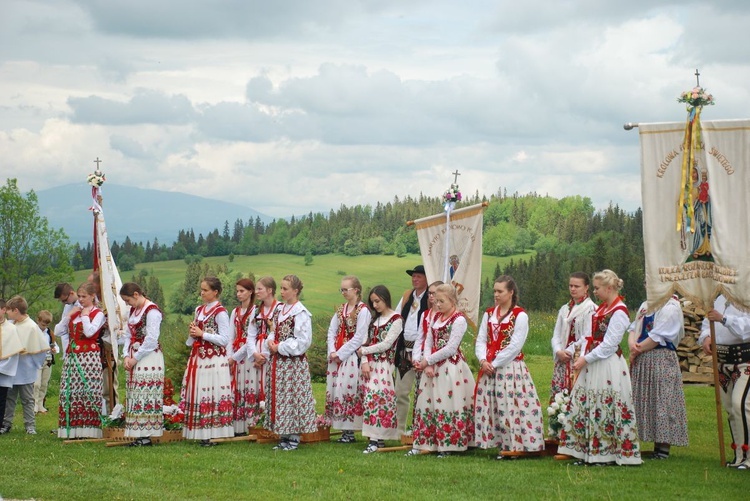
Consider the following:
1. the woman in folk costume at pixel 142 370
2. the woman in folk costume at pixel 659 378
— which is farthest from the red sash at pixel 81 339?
the woman in folk costume at pixel 659 378

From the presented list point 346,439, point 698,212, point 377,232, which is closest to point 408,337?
point 346,439

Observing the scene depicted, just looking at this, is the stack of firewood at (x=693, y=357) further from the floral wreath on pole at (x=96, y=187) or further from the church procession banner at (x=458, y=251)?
the floral wreath on pole at (x=96, y=187)

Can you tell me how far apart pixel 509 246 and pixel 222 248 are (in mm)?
21906

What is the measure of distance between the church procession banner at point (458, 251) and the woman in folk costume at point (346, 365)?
106 cm


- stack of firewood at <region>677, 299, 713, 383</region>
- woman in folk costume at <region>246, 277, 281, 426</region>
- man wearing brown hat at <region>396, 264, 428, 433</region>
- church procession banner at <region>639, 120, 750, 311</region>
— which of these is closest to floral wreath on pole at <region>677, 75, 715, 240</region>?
church procession banner at <region>639, 120, 750, 311</region>

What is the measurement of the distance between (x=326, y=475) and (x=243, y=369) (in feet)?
9.95

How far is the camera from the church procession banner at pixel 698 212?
9.12 metres

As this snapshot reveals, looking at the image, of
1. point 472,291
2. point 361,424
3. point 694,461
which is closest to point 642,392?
point 694,461

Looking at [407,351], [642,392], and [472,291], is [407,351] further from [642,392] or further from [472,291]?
[642,392]

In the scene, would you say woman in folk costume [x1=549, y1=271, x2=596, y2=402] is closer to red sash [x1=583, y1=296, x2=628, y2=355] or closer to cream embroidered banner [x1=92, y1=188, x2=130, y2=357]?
red sash [x1=583, y1=296, x2=628, y2=355]

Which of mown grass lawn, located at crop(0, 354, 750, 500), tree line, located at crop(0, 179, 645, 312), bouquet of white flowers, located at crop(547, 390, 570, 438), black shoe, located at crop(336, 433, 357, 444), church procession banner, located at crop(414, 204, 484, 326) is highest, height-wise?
tree line, located at crop(0, 179, 645, 312)

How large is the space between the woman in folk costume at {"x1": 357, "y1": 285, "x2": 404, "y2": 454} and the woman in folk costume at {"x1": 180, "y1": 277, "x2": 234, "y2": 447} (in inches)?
65.5

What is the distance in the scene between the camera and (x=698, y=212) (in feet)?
30.6

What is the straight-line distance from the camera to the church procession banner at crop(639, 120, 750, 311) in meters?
9.12
